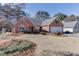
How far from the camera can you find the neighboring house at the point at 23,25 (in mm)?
2336

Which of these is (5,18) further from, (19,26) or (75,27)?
(75,27)

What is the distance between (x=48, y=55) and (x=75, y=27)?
1.05ft

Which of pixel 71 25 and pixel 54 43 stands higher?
pixel 71 25

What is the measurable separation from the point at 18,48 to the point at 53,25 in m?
0.35

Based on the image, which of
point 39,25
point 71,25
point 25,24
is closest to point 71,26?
point 71,25

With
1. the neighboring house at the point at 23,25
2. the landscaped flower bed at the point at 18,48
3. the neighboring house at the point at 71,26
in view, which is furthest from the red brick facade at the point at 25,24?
the neighboring house at the point at 71,26

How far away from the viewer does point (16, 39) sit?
234cm

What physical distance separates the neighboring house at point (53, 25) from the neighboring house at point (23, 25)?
0.35ft

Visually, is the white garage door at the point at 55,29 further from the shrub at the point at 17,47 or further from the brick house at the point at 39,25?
the shrub at the point at 17,47

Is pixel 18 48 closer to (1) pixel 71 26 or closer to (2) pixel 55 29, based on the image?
(2) pixel 55 29

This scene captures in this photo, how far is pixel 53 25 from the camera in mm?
2361

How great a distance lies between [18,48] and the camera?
2320mm

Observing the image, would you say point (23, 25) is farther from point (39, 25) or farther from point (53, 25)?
point (53, 25)

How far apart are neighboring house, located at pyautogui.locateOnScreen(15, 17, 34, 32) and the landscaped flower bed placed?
10 cm
